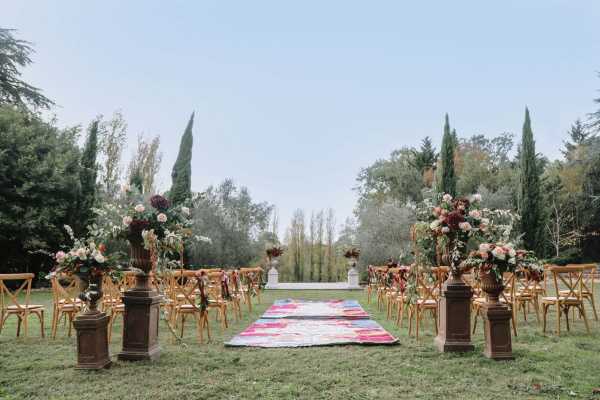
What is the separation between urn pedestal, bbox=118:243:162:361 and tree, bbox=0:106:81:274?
10.3 m

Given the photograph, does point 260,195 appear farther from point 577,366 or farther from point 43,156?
point 577,366

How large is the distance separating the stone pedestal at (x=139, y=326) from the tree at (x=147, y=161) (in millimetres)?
17379

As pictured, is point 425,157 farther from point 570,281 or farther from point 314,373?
point 314,373

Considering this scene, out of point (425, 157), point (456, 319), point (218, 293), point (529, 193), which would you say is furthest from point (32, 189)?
point (425, 157)

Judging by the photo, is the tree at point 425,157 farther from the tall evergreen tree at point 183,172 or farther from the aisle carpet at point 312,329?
the aisle carpet at point 312,329

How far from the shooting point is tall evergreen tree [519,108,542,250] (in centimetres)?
1678

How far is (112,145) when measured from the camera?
20.3 metres

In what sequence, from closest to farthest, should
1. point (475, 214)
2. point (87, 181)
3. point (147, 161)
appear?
point (475, 214) < point (87, 181) < point (147, 161)

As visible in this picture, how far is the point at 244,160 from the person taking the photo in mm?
21078

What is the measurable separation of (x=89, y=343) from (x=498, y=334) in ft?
11.6

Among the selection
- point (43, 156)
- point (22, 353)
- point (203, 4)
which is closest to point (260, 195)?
point (43, 156)

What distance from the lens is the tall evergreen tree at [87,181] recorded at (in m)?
14.8

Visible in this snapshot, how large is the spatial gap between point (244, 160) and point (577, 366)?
1853 cm

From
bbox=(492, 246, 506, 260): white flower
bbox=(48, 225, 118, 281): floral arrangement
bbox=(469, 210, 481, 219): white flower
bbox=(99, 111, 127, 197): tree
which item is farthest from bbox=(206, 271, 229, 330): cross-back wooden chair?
bbox=(99, 111, 127, 197): tree
